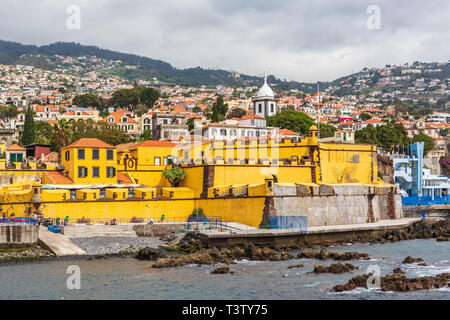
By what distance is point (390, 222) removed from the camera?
45.8 metres

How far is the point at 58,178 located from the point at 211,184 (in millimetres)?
10649

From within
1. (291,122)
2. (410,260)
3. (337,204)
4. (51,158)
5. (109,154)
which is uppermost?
(291,122)

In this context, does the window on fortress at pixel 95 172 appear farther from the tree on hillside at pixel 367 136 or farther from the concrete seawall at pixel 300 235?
the tree on hillside at pixel 367 136

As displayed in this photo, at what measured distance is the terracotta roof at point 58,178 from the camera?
42206mm

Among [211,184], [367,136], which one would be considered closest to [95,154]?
[211,184]

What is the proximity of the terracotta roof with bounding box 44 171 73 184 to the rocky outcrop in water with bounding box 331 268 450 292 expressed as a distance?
23229 mm

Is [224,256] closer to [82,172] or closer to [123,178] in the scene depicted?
[82,172]

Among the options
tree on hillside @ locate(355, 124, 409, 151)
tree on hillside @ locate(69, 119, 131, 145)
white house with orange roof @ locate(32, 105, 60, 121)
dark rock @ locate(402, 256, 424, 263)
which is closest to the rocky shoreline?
dark rock @ locate(402, 256, 424, 263)

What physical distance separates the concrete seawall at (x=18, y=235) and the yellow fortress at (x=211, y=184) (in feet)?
15.1

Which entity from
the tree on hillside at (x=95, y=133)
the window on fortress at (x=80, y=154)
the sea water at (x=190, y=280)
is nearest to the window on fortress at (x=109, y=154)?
the window on fortress at (x=80, y=154)

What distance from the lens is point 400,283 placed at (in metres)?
25.7

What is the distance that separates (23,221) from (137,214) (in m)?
7.63

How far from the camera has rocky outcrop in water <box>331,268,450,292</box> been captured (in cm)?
2547
